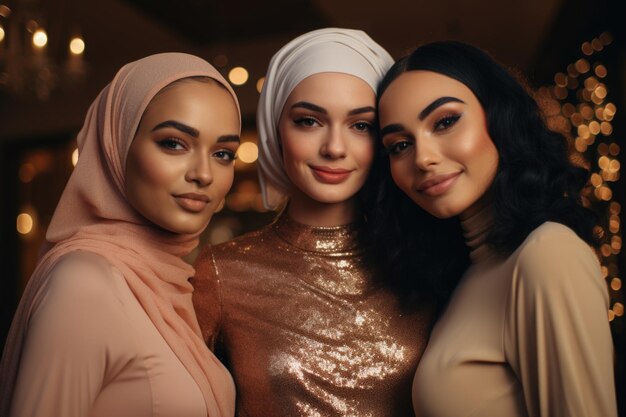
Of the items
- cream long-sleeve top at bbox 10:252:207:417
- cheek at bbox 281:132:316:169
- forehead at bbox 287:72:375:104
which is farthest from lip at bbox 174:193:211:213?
forehead at bbox 287:72:375:104

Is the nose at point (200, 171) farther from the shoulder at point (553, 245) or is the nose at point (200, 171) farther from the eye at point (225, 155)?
the shoulder at point (553, 245)

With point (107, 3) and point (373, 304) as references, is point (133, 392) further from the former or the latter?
point (107, 3)

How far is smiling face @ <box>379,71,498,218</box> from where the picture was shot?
1721mm

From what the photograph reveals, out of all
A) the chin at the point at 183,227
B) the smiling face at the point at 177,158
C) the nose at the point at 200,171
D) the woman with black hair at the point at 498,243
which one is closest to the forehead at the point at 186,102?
the smiling face at the point at 177,158

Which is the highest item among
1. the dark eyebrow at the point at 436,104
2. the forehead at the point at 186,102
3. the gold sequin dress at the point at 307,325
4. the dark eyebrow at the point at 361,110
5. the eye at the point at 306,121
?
the dark eyebrow at the point at 436,104

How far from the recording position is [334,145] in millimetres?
1907

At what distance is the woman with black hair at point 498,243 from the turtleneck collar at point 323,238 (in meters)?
0.25

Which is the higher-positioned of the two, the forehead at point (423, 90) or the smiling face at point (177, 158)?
the forehead at point (423, 90)

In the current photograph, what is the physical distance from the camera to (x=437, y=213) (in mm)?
1780

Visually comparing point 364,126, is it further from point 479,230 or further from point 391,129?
point 479,230

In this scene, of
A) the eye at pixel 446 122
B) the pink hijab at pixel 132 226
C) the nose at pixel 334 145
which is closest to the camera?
the pink hijab at pixel 132 226

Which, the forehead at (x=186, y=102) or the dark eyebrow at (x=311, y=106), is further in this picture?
the dark eyebrow at (x=311, y=106)

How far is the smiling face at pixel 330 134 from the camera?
6.39 ft

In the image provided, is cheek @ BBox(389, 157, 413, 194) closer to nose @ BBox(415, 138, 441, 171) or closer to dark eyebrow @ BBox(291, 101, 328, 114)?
nose @ BBox(415, 138, 441, 171)
